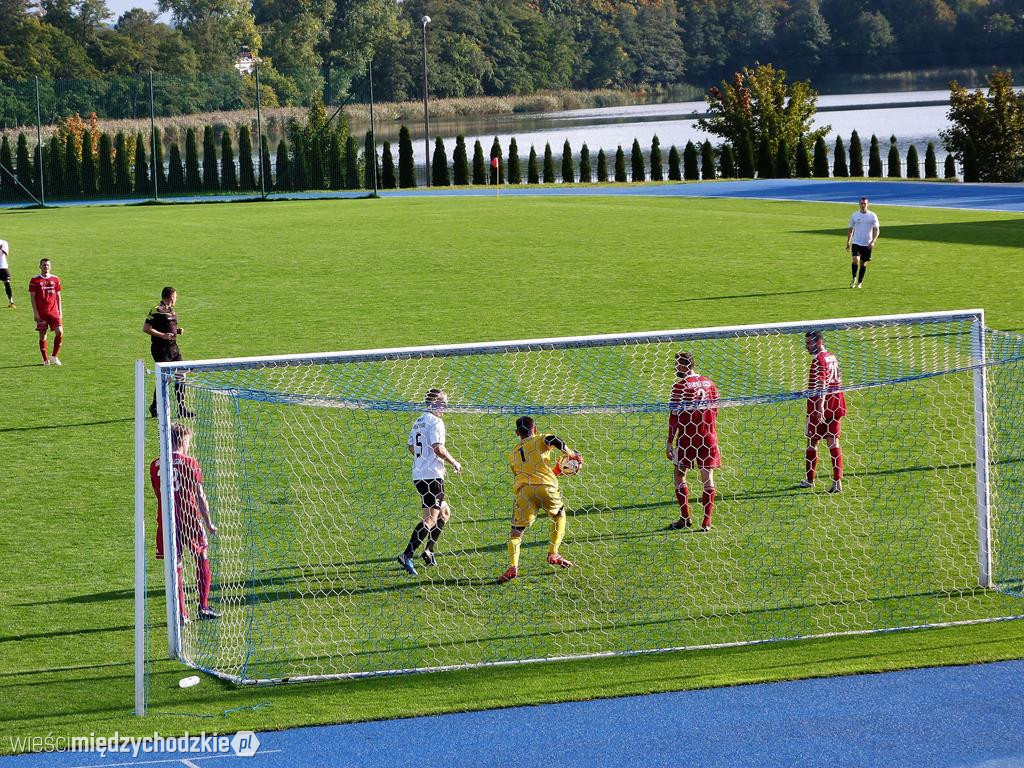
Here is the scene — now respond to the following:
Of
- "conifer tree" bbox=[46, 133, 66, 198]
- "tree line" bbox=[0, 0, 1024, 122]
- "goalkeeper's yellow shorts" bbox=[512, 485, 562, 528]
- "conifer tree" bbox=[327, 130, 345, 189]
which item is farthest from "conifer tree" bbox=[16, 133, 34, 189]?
"goalkeeper's yellow shorts" bbox=[512, 485, 562, 528]

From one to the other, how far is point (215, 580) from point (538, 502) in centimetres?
266

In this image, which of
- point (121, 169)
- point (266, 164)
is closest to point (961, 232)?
point (266, 164)

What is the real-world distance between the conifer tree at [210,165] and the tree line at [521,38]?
133ft

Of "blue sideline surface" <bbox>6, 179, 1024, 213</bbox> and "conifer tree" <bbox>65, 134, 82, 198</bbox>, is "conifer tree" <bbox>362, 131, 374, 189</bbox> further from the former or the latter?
"conifer tree" <bbox>65, 134, 82, 198</bbox>

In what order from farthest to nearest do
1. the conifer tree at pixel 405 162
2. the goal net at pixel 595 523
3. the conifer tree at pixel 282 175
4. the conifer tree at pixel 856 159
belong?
the conifer tree at pixel 856 159
the conifer tree at pixel 405 162
the conifer tree at pixel 282 175
the goal net at pixel 595 523

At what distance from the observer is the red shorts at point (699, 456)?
11.4m

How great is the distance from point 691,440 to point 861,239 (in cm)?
1317

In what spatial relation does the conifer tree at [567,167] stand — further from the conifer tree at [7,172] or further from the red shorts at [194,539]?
the red shorts at [194,539]

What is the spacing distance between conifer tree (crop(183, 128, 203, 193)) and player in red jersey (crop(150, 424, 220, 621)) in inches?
1623

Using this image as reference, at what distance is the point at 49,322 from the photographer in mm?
19484

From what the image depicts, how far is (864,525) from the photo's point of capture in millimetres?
11656

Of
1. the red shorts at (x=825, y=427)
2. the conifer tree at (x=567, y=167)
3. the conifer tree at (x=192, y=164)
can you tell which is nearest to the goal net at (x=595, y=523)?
the red shorts at (x=825, y=427)

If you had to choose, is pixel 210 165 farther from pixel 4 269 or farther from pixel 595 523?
pixel 595 523

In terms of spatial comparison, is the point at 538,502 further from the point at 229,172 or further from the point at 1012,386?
the point at 229,172
